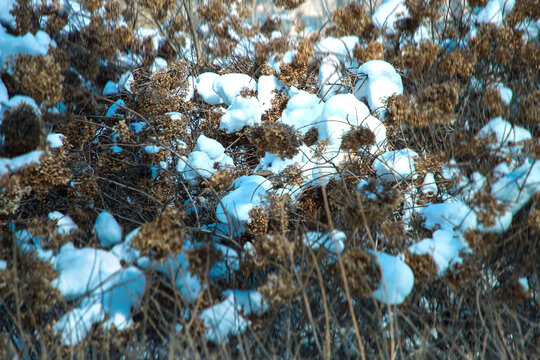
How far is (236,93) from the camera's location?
204 centimetres

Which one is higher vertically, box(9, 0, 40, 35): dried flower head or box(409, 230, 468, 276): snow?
box(9, 0, 40, 35): dried flower head

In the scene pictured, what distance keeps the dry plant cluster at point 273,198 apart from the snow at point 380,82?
10cm

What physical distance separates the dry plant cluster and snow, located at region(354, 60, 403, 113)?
0.33 feet

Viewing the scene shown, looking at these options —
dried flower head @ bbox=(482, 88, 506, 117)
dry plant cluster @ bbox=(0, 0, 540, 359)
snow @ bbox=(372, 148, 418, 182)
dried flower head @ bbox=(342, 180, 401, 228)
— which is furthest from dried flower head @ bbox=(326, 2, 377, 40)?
dried flower head @ bbox=(342, 180, 401, 228)

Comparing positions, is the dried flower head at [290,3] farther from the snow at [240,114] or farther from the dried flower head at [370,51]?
the snow at [240,114]

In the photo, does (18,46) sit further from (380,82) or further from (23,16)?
(380,82)

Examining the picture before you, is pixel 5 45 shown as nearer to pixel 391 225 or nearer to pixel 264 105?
pixel 264 105

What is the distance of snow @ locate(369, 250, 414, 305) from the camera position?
0.99m

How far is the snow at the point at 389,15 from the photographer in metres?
2.00

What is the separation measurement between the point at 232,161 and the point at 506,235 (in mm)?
1141

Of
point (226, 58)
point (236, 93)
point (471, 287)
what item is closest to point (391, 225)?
point (471, 287)

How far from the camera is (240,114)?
1.97m

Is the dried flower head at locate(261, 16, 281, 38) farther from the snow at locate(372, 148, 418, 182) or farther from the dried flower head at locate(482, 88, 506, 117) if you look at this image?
the dried flower head at locate(482, 88, 506, 117)

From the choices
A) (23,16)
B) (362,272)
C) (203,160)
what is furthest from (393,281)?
(23,16)
